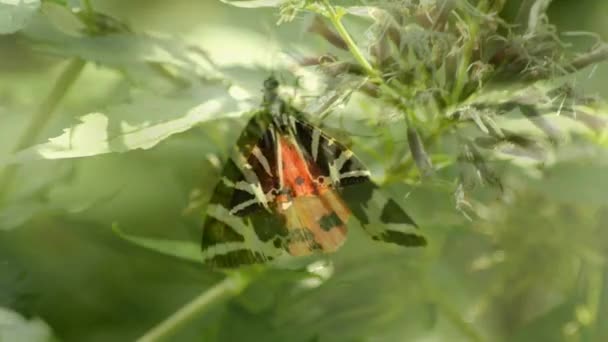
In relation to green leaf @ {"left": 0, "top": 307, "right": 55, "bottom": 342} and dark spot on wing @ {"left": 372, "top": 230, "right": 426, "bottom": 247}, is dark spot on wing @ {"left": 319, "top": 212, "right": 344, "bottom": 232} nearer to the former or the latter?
dark spot on wing @ {"left": 372, "top": 230, "right": 426, "bottom": 247}

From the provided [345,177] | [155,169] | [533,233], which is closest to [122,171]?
[155,169]

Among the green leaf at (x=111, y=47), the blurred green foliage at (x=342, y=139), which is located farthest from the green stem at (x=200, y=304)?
the green leaf at (x=111, y=47)

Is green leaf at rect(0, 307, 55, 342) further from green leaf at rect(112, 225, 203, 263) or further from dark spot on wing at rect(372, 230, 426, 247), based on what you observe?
dark spot on wing at rect(372, 230, 426, 247)

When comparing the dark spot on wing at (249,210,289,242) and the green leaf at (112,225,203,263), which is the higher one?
the dark spot on wing at (249,210,289,242)

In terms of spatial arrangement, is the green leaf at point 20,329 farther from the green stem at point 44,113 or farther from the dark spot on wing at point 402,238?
the dark spot on wing at point 402,238

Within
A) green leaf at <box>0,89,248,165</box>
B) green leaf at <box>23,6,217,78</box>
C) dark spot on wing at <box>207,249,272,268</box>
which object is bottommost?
dark spot on wing at <box>207,249,272,268</box>

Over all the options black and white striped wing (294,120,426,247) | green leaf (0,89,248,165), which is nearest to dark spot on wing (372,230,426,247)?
black and white striped wing (294,120,426,247)
